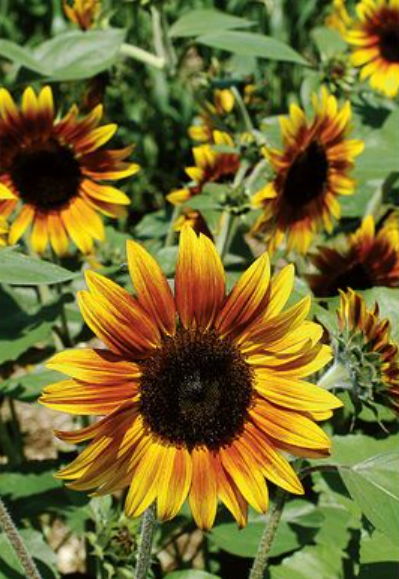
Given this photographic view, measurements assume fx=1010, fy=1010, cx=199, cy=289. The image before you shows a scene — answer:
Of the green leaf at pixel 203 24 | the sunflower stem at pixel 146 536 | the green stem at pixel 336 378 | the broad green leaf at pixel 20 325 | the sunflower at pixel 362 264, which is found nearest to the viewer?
the sunflower stem at pixel 146 536

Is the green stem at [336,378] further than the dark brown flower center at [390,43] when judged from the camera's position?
No

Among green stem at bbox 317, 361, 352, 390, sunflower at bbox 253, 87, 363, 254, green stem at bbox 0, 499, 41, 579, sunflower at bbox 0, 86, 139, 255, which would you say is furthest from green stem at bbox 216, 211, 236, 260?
green stem at bbox 0, 499, 41, 579

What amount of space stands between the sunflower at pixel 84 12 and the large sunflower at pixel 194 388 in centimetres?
88

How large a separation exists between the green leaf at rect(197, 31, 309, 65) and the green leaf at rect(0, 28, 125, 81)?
0.14m

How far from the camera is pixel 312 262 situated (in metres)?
1.40

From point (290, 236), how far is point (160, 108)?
67.6 inches

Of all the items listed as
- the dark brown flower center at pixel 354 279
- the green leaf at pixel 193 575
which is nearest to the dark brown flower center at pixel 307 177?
the dark brown flower center at pixel 354 279

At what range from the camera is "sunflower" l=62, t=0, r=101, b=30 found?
1.62 meters

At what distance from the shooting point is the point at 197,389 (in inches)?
35.4

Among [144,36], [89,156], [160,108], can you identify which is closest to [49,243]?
[89,156]

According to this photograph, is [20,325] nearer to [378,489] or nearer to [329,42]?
[378,489]

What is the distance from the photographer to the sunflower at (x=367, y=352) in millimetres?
966

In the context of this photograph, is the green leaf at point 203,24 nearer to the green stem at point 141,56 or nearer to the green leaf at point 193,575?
the green stem at point 141,56

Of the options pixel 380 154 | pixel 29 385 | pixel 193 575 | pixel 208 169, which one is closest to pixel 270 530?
pixel 193 575
